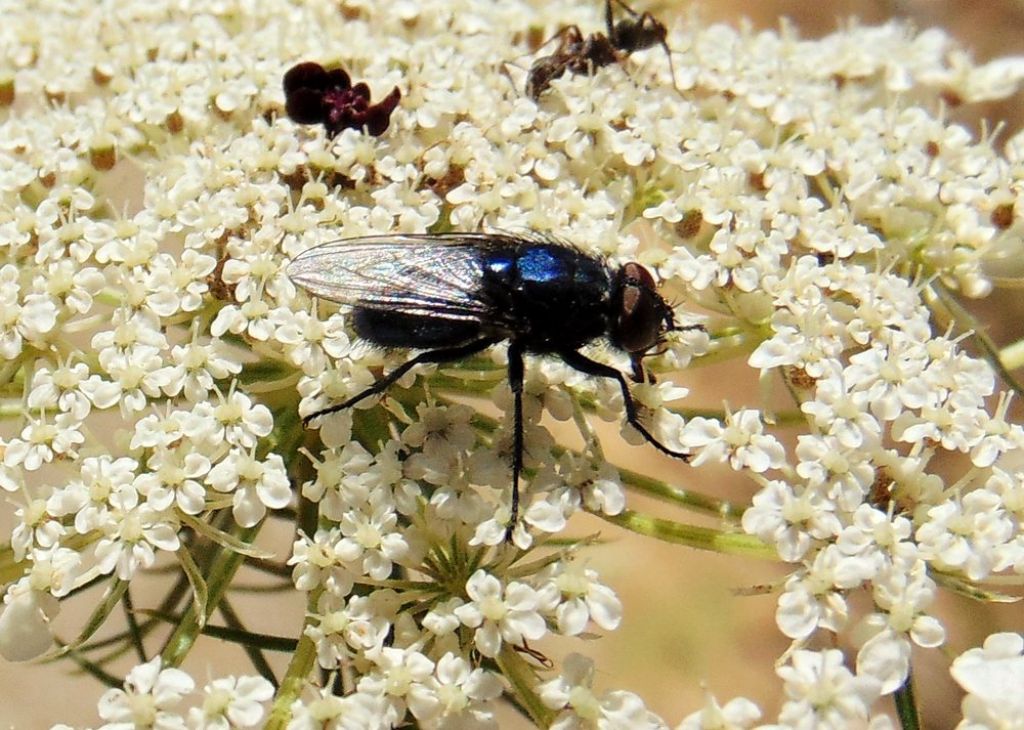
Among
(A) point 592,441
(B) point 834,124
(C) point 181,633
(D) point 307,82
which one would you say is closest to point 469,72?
(D) point 307,82

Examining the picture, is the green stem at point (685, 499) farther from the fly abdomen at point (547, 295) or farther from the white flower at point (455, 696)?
the white flower at point (455, 696)

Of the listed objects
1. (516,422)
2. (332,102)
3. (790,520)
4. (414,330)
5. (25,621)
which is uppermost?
(332,102)

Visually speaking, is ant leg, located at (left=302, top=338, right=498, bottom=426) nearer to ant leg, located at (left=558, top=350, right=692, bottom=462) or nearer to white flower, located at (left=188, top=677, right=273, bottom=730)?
ant leg, located at (left=558, top=350, right=692, bottom=462)

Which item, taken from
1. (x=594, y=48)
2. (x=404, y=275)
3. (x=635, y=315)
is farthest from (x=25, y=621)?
(x=594, y=48)

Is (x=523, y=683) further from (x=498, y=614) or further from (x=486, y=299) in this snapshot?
(x=486, y=299)

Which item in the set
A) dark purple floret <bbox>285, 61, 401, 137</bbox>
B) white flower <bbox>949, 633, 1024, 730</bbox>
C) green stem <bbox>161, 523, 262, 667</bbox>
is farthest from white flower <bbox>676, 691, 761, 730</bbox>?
dark purple floret <bbox>285, 61, 401, 137</bbox>

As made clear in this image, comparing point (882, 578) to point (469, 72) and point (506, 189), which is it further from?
point (469, 72)
